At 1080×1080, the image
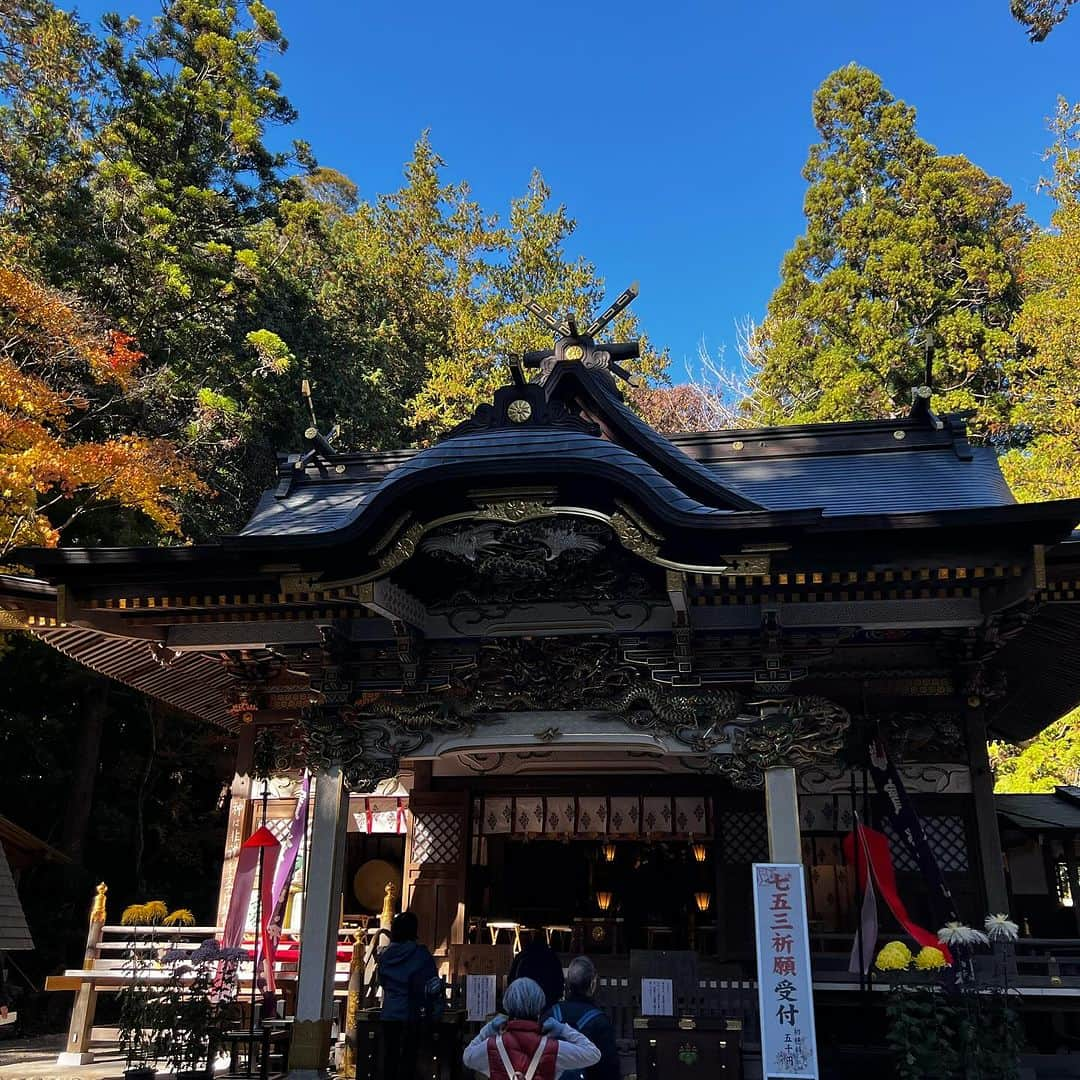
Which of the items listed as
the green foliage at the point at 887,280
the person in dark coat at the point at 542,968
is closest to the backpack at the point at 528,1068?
the person in dark coat at the point at 542,968

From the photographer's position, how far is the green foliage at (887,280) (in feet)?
82.2

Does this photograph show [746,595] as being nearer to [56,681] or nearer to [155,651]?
[155,651]

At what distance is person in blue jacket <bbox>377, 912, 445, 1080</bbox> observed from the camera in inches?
265

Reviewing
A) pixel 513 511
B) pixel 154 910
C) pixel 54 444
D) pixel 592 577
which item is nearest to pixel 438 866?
pixel 154 910

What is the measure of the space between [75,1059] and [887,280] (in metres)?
24.7

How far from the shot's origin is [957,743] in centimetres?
946

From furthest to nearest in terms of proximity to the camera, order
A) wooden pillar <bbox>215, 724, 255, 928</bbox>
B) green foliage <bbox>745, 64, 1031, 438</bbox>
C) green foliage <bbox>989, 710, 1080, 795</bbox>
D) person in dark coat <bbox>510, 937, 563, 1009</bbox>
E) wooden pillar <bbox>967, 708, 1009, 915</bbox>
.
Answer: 1. green foliage <bbox>745, 64, 1031, 438</bbox>
2. green foliage <bbox>989, 710, 1080, 795</bbox>
3. wooden pillar <bbox>215, 724, 255, 928</bbox>
4. wooden pillar <bbox>967, 708, 1009, 915</bbox>
5. person in dark coat <bbox>510, 937, 563, 1009</bbox>

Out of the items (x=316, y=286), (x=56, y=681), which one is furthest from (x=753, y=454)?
(x=316, y=286)

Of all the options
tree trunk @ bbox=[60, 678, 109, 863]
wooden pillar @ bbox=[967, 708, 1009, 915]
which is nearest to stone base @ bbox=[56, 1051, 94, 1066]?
tree trunk @ bbox=[60, 678, 109, 863]

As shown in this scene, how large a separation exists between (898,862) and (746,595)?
3687mm

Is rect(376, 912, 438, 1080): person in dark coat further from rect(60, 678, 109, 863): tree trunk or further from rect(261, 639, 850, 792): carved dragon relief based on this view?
rect(60, 678, 109, 863): tree trunk

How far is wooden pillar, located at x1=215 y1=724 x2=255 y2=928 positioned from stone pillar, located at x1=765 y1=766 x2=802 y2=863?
593 centimetres

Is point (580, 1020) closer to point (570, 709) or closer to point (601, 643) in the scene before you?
point (570, 709)

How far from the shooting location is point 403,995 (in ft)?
22.1
